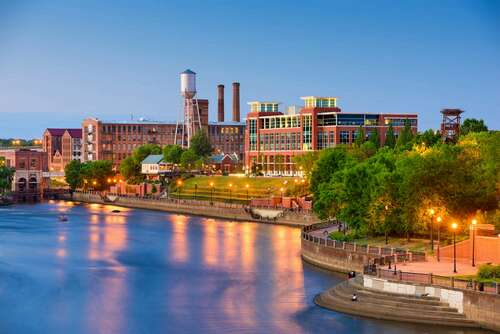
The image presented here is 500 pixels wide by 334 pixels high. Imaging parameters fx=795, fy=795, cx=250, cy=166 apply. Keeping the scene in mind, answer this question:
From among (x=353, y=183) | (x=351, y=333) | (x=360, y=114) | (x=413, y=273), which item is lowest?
(x=351, y=333)

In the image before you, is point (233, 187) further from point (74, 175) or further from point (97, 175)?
point (74, 175)

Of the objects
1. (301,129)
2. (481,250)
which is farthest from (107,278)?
(301,129)

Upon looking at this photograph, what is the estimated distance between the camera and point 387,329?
4825 cm

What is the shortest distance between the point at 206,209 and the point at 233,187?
2555 centimetres

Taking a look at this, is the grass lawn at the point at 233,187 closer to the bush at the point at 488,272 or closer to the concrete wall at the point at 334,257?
the concrete wall at the point at 334,257

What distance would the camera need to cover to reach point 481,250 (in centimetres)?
5838

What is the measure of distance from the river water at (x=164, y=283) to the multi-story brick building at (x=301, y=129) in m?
56.3

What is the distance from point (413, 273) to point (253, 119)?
448ft

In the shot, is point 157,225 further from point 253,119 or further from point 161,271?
point 253,119

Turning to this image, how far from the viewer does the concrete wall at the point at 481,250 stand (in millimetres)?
57303

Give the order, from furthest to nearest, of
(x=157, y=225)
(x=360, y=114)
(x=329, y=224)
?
(x=360, y=114) < (x=157, y=225) < (x=329, y=224)

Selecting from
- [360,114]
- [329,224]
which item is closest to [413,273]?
[329,224]

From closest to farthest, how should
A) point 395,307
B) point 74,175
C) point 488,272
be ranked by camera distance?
point 395,307 → point 488,272 → point 74,175

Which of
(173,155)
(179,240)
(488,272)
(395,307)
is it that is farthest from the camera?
(173,155)
